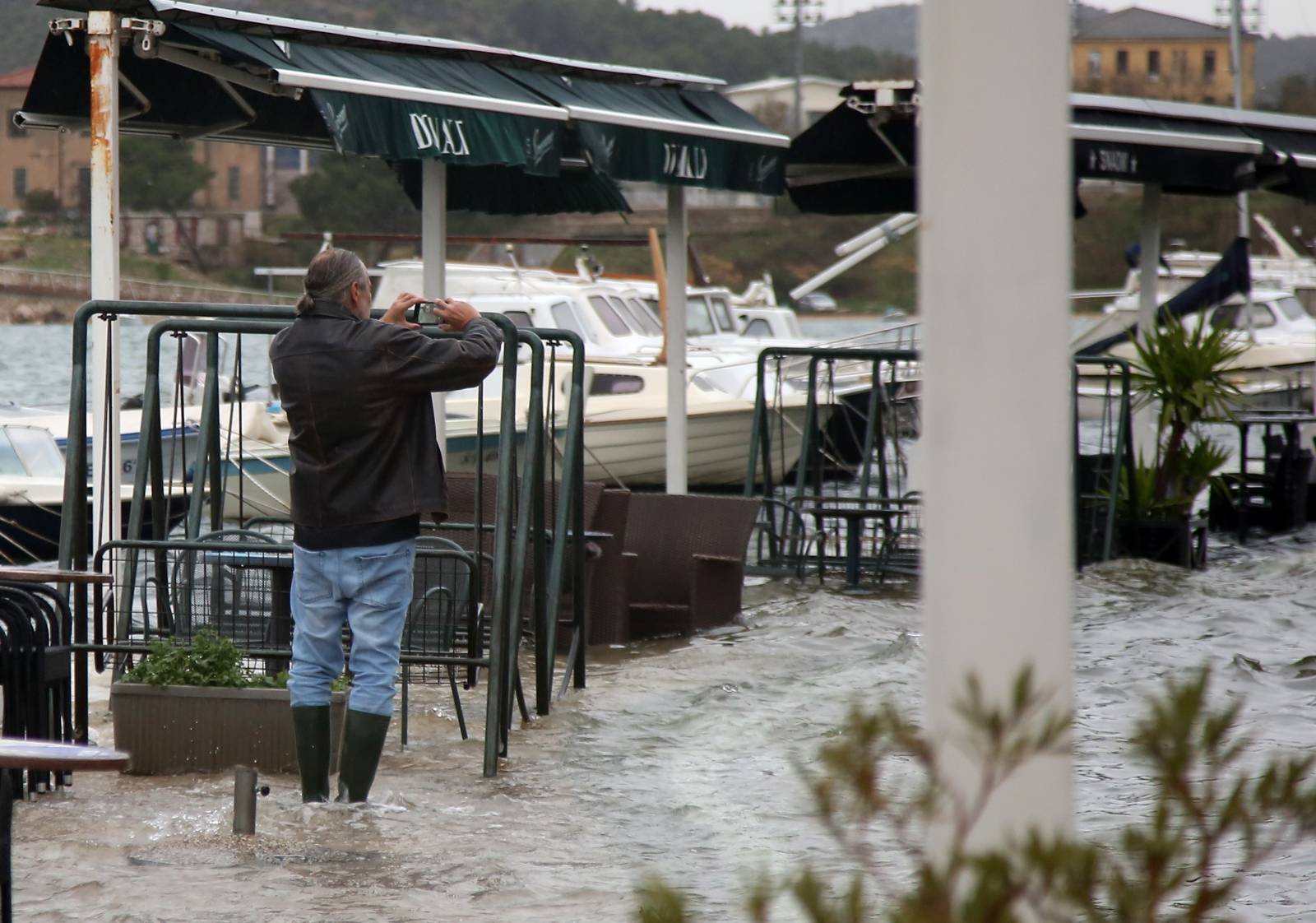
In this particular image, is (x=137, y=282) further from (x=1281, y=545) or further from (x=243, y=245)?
(x=1281, y=545)

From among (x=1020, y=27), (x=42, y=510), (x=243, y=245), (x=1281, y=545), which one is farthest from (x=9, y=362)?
→ (x=1020, y=27)

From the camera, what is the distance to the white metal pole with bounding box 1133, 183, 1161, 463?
539 inches

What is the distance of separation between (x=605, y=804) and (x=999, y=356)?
4.13 meters

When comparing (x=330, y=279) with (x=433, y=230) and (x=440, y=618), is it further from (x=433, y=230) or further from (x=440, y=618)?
(x=433, y=230)

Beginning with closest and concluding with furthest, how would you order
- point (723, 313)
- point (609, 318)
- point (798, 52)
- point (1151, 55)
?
point (609, 318) < point (723, 313) < point (798, 52) < point (1151, 55)

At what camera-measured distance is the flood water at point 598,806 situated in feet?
15.9

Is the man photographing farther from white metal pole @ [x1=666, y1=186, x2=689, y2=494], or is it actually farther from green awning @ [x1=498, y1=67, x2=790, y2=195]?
white metal pole @ [x1=666, y1=186, x2=689, y2=494]

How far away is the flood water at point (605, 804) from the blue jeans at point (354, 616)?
1.35ft

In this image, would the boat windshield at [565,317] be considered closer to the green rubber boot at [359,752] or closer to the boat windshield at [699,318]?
the boat windshield at [699,318]

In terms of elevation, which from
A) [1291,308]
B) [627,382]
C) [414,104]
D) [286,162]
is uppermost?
[286,162]

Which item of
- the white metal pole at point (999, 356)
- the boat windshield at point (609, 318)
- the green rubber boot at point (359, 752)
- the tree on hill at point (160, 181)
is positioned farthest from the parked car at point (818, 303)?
the white metal pole at point (999, 356)

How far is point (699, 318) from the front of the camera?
2600 centimetres

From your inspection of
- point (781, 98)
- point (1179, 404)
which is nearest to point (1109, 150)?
point (1179, 404)

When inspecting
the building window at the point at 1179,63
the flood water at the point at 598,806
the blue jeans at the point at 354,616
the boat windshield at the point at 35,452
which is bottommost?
the flood water at the point at 598,806
